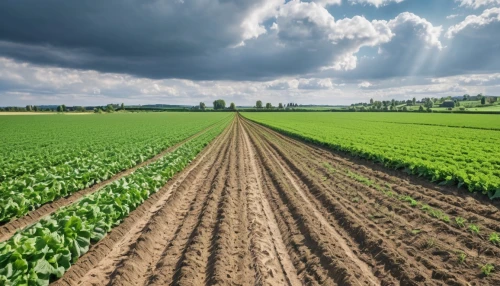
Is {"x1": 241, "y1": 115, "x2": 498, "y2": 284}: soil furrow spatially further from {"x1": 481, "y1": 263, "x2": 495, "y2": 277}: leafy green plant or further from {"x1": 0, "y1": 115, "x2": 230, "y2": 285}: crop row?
{"x1": 0, "y1": 115, "x2": 230, "y2": 285}: crop row

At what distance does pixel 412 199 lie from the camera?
10.3m

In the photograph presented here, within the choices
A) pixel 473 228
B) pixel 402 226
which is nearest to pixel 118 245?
pixel 402 226

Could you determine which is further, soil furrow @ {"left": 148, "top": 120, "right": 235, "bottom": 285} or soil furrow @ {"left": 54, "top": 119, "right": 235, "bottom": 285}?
soil furrow @ {"left": 54, "top": 119, "right": 235, "bottom": 285}

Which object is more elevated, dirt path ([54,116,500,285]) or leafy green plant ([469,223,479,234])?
leafy green plant ([469,223,479,234])

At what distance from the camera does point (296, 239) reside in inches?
303

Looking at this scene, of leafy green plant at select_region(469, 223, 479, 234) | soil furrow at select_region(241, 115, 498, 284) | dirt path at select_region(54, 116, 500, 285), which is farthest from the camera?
leafy green plant at select_region(469, 223, 479, 234)

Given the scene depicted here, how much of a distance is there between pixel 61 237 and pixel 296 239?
5.48m

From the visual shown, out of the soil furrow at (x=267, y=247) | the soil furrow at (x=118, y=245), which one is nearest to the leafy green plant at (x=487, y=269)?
the soil furrow at (x=267, y=247)

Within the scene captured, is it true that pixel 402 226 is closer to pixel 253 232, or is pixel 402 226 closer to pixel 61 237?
pixel 253 232

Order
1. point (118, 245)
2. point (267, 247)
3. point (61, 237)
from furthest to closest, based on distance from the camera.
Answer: point (118, 245), point (267, 247), point (61, 237)

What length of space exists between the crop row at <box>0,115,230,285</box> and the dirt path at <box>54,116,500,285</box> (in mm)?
364

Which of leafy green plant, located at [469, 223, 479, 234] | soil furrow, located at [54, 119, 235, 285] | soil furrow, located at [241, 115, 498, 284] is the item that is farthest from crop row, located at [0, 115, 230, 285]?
leafy green plant, located at [469, 223, 479, 234]

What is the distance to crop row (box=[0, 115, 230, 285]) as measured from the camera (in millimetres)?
5043

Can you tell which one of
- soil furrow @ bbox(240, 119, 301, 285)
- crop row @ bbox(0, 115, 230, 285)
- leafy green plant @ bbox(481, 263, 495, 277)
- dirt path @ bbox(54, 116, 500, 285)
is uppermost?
crop row @ bbox(0, 115, 230, 285)
